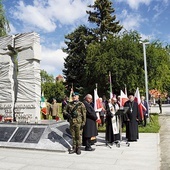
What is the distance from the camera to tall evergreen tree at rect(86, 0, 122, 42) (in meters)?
36.1

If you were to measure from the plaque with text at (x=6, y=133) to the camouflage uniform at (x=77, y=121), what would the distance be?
250cm

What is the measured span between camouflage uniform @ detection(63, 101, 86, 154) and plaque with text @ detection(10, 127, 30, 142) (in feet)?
6.36

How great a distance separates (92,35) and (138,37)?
13033mm

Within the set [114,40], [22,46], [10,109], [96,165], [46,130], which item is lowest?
[96,165]

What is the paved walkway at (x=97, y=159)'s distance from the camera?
21.1 feet

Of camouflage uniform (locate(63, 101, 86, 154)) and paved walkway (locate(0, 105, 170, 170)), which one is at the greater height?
camouflage uniform (locate(63, 101, 86, 154))

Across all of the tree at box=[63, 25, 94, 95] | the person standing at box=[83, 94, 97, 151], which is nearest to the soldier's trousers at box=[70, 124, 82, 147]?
the person standing at box=[83, 94, 97, 151]

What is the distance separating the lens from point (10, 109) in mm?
10914

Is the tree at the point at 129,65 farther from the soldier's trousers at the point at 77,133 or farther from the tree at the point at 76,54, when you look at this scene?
the soldier's trousers at the point at 77,133

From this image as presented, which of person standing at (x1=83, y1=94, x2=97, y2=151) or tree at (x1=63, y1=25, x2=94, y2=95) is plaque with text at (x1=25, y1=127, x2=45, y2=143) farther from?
tree at (x1=63, y1=25, x2=94, y2=95)

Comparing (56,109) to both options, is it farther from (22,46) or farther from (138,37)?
(138,37)

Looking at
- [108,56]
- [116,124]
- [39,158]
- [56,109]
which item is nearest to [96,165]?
[39,158]

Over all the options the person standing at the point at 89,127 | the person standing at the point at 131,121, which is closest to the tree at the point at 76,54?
the person standing at the point at 131,121

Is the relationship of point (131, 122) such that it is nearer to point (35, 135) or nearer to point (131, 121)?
point (131, 121)
